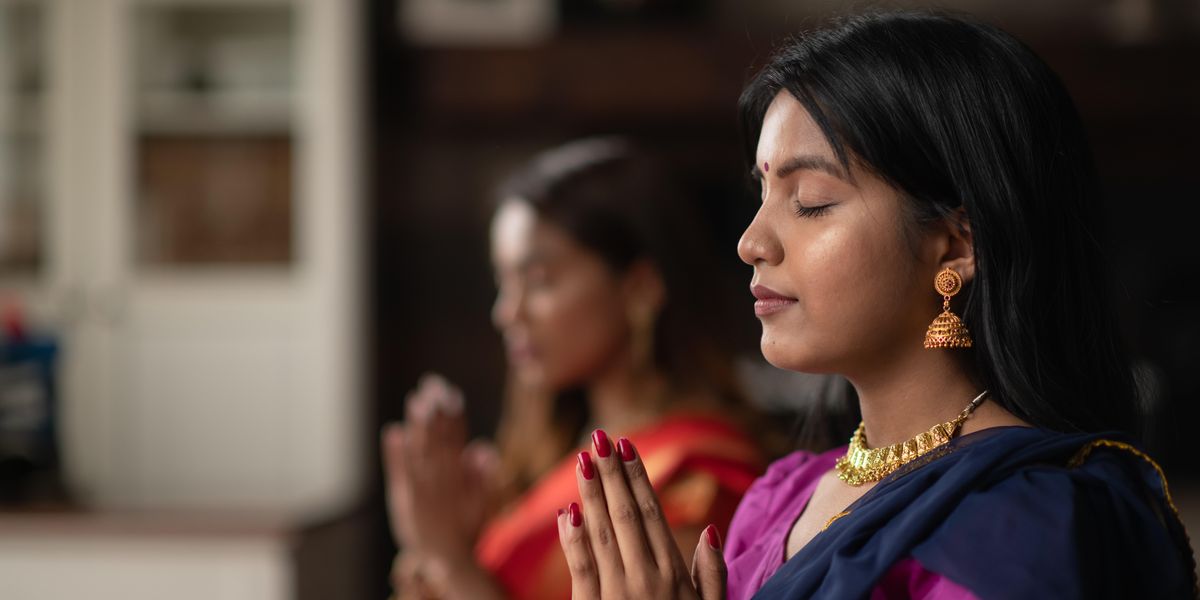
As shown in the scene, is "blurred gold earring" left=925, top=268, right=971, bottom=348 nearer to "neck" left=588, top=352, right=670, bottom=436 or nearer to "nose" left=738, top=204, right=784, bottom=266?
"nose" left=738, top=204, right=784, bottom=266

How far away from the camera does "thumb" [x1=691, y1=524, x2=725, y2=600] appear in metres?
0.78

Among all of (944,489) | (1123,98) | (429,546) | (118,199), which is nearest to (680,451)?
(429,546)

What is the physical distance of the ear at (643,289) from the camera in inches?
64.4

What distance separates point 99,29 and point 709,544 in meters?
2.73

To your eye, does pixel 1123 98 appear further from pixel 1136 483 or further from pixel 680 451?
pixel 1136 483

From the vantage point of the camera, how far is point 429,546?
155cm

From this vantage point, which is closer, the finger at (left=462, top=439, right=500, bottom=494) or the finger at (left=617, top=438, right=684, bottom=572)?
the finger at (left=617, top=438, right=684, bottom=572)

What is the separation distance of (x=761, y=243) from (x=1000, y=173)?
0.14 m

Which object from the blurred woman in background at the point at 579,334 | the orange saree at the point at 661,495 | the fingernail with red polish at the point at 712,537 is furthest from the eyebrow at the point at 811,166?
the blurred woman in background at the point at 579,334

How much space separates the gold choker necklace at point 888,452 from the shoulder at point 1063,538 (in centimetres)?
Answer: 7

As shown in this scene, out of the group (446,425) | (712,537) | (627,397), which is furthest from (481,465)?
(712,537)

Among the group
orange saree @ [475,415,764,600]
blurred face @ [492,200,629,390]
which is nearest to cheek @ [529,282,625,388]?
blurred face @ [492,200,629,390]

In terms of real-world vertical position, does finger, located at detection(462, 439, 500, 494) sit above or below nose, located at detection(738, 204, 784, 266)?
below

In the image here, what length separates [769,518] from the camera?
91cm
